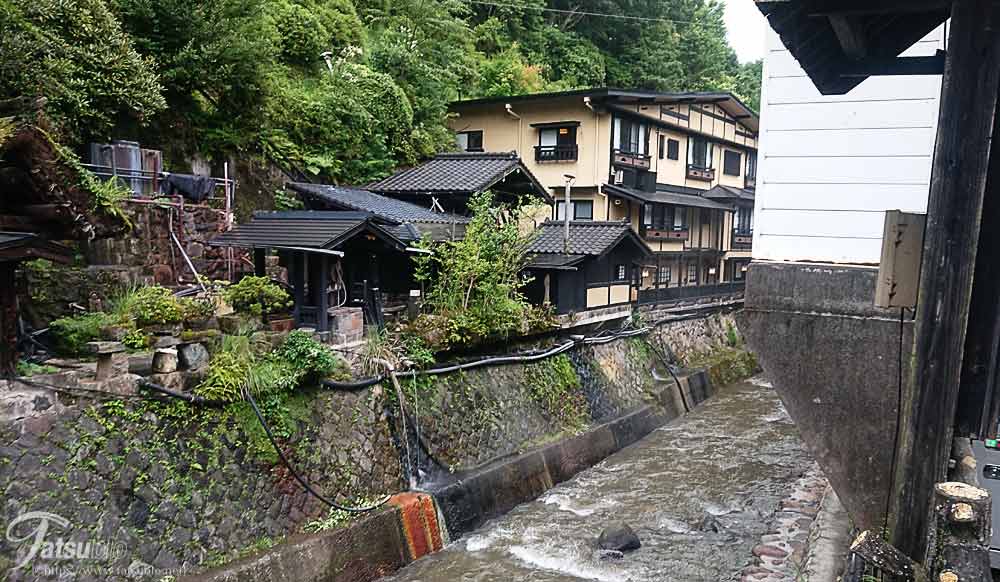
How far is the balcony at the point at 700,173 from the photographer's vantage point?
31.4 metres

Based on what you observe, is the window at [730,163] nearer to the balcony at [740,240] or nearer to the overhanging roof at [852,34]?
the balcony at [740,240]

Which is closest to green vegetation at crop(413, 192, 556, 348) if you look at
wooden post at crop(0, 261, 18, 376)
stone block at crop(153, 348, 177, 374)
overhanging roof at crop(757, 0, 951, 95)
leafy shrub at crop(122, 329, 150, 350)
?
stone block at crop(153, 348, 177, 374)

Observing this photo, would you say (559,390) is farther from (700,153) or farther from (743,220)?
(743,220)

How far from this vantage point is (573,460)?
1558 centimetres

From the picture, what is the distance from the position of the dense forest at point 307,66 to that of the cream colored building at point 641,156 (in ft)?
11.1

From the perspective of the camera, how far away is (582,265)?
2022 centimetres

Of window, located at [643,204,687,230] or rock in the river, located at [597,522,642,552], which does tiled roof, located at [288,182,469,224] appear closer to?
rock in the river, located at [597,522,642,552]

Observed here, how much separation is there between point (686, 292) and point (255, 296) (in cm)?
2217

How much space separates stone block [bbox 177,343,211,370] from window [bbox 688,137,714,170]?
87.7 ft

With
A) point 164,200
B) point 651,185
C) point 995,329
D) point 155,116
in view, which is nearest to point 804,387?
point 995,329

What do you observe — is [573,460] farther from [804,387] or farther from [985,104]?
[985,104]

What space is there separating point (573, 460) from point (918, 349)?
11773 millimetres

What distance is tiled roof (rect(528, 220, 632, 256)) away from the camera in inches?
792

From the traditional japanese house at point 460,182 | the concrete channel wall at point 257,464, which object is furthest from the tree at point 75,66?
the traditional japanese house at point 460,182
